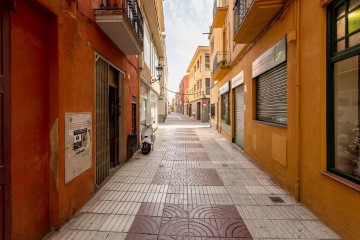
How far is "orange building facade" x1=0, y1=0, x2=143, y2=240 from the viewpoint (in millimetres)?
2625

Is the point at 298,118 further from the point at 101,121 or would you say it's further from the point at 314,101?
the point at 101,121

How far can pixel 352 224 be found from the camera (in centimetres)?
297

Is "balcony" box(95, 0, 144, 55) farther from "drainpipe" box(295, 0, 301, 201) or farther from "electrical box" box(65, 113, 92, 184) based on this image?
"drainpipe" box(295, 0, 301, 201)

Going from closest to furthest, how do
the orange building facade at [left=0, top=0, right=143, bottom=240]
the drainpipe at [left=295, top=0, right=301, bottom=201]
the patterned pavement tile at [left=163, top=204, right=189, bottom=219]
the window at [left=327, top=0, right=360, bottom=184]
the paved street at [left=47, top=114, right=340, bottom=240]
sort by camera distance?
the orange building facade at [left=0, top=0, right=143, bottom=240], the window at [left=327, top=0, right=360, bottom=184], the paved street at [left=47, top=114, right=340, bottom=240], the patterned pavement tile at [left=163, top=204, right=189, bottom=219], the drainpipe at [left=295, top=0, right=301, bottom=201]

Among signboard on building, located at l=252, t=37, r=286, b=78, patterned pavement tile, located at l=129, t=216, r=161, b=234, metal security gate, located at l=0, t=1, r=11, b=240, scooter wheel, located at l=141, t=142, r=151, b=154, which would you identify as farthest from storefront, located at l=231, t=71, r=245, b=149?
metal security gate, located at l=0, t=1, r=11, b=240

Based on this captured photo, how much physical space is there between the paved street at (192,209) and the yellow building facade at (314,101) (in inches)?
18.2

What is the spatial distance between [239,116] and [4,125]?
9552 mm

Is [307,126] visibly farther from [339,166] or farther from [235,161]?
[235,161]

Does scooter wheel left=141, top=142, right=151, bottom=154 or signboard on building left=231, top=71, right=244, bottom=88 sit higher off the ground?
signboard on building left=231, top=71, right=244, bottom=88

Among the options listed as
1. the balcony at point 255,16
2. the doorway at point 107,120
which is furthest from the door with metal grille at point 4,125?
the balcony at point 255,16

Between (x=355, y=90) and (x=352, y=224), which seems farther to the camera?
(x=355, y=90)

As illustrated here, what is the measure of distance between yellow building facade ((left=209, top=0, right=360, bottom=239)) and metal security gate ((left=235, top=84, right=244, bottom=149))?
3.22 metres

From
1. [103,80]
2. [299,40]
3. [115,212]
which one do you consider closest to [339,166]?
[299,40]

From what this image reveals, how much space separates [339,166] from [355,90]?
3.81 feet
